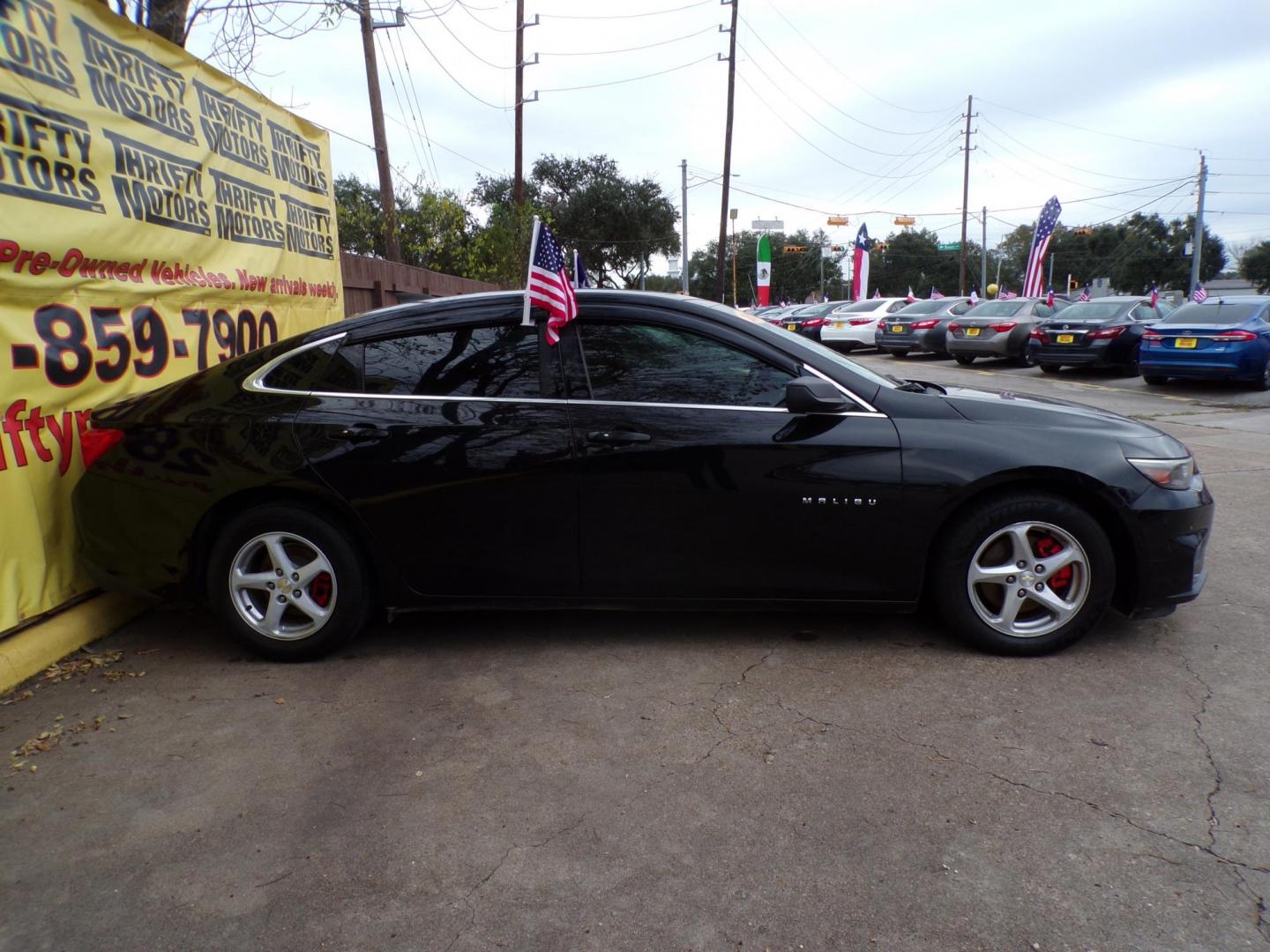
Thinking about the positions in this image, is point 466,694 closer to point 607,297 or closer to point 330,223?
point 607,297

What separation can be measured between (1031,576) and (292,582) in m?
3.10

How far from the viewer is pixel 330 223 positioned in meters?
7.31

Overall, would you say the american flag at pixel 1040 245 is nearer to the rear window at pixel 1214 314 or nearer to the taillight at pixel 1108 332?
the taillight at pixel 1108 332

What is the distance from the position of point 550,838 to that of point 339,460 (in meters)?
1.86

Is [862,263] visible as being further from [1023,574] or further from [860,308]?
[1023,574]

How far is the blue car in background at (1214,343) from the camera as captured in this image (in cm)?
1319

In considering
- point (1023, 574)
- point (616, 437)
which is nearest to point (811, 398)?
point (616, 437)

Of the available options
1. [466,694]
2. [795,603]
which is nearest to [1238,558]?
[795,603]

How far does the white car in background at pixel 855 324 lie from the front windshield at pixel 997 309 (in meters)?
3.77

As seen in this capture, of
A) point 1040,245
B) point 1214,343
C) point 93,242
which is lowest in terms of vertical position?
point 1214,343

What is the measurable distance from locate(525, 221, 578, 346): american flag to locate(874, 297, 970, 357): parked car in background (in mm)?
18176

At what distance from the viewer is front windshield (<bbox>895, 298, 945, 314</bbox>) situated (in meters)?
22.3

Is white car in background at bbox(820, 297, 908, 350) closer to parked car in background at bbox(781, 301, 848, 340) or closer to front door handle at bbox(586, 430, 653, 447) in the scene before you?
parked car in background at bbox(781, 301, 848, 340)

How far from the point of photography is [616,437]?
3600 mm
